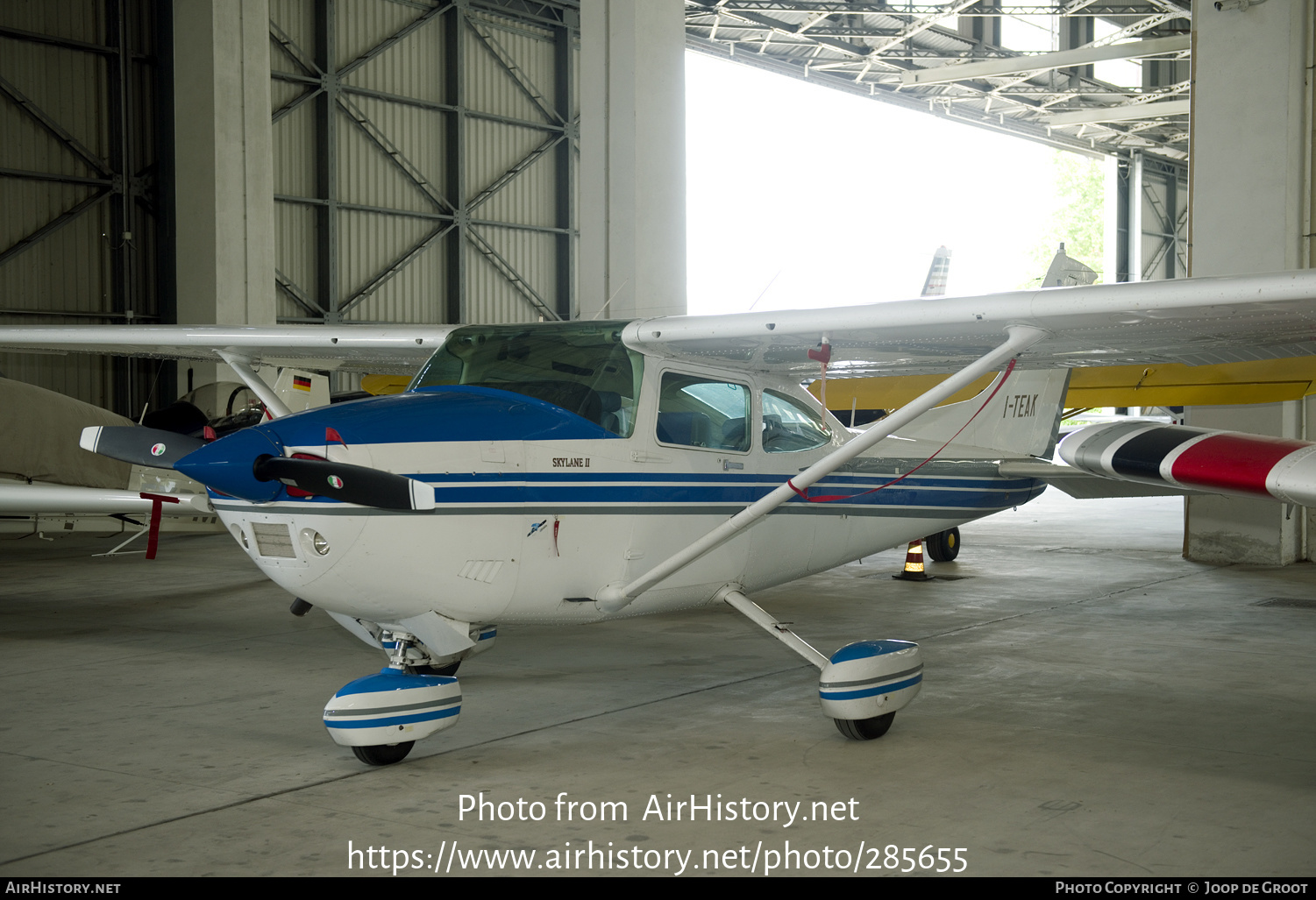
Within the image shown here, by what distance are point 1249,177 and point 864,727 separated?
894cm

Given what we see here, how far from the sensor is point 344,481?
402 centimetres

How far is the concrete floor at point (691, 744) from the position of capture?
3.62 metres

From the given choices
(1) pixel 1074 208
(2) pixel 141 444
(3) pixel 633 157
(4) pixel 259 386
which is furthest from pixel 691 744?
(1) pixel 1074 208

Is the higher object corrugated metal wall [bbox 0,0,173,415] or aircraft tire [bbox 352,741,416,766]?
corrugated metal wall [bbox 0,0,173,415]

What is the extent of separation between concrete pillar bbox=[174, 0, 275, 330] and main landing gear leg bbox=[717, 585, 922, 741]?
1406 cm

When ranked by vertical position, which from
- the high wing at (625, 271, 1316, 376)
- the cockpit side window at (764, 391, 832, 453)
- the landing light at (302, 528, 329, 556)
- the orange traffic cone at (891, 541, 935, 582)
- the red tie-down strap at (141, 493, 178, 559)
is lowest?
the orange traffic cone at (891, 541, 935, 582)

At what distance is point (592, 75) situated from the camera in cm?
1217

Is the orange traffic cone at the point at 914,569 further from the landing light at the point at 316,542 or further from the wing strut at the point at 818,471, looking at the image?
the landing light at the point at 316,542

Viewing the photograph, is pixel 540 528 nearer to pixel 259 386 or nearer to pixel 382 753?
pixel 382 753

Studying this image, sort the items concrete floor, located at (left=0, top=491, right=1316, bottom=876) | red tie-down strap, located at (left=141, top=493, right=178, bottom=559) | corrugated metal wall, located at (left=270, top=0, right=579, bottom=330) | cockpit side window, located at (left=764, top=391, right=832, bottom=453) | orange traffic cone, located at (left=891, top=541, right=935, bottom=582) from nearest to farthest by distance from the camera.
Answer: concrete floor, located at (left=0, top=491, right=1316, bottom=876) < cockpit side window, located at (left=764, top=391, right=832, bottom=453) < red tie-down strap, located at (left=141, top=493, right=178, bottom=559) < orange traffic cone, located at (left=891, top=541, right=935, bottom=582) < corrugated metal wall, located at (left=270, top=0, right=579, bottom=330)

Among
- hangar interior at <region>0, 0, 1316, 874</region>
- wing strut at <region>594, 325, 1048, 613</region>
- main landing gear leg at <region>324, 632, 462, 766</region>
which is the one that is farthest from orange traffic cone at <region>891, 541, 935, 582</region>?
main landing gear leg at <region>324, 632, 462, 766</region>

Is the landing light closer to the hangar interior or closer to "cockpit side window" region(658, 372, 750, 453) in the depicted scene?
the hangar interior

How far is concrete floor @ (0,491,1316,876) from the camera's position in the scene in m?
3.62

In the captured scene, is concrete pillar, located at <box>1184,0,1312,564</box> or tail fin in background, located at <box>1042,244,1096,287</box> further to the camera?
concrete pillar, located at <box>1184,0,1312,564</box>
